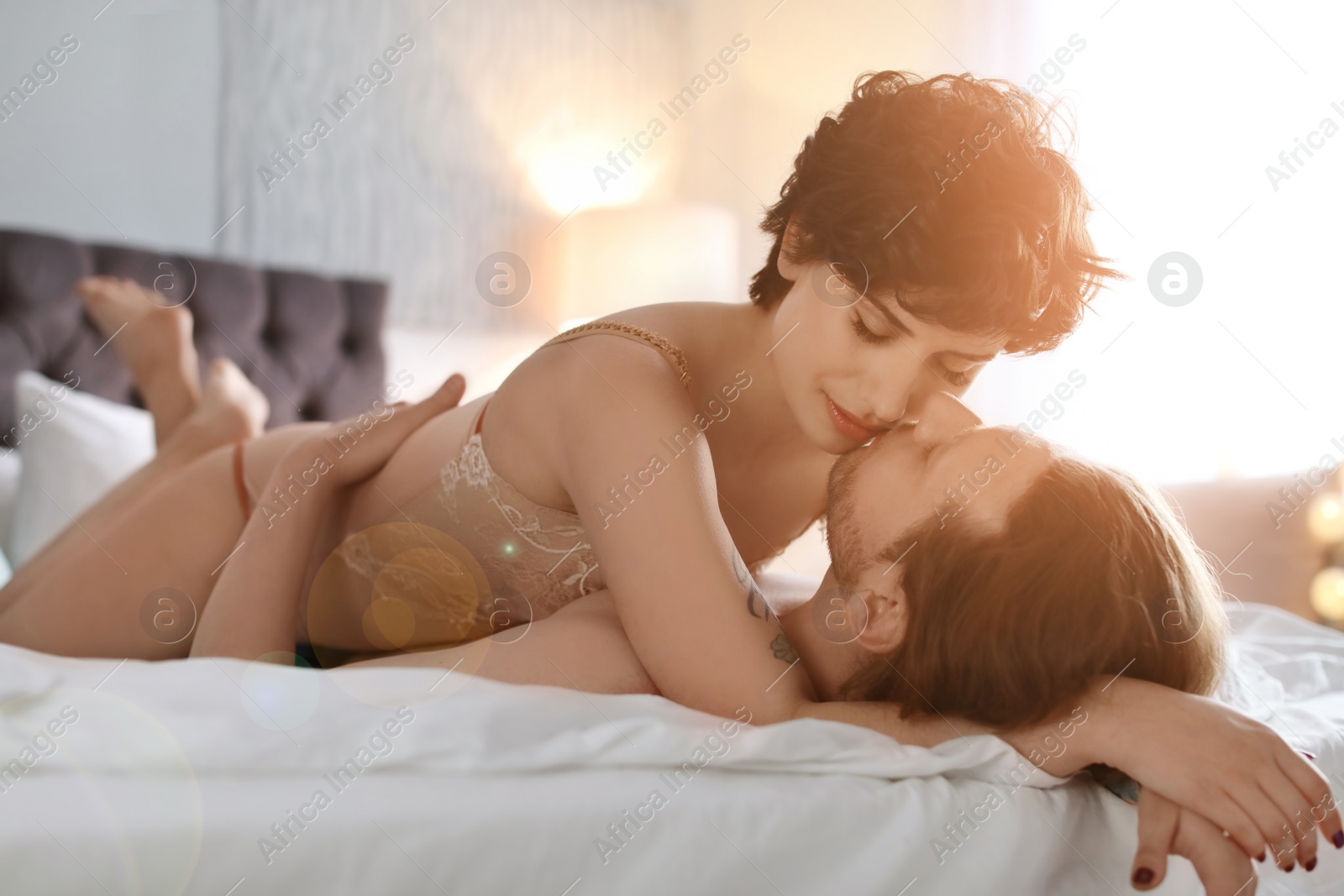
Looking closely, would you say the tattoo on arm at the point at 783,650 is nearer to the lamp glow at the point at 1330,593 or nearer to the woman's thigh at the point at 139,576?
the woman's thigh at the point at 139,576

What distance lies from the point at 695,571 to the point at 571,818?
0.95 feet

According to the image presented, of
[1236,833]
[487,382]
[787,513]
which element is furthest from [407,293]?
[1236,833]

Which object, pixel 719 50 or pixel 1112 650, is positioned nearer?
pixel 1112 650

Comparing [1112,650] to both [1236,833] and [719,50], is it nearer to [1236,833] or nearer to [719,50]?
[1236,833]

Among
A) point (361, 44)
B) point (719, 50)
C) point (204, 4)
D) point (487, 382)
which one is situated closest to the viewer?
point (204, 4)

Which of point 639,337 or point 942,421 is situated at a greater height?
point 942,421

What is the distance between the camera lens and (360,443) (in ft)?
4.36

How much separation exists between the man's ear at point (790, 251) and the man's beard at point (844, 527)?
10.1 inches

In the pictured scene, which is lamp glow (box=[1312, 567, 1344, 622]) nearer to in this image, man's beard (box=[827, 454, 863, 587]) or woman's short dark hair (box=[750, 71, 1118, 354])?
woman's short dark hair (box=[750, 71, 1118, 354])

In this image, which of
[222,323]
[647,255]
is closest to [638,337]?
[222,323]

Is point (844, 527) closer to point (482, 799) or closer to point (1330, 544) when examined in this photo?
point (482, 799)

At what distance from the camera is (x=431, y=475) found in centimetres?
128

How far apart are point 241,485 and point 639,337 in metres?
0.78

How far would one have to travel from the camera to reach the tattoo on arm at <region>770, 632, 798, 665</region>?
3.05 feet
